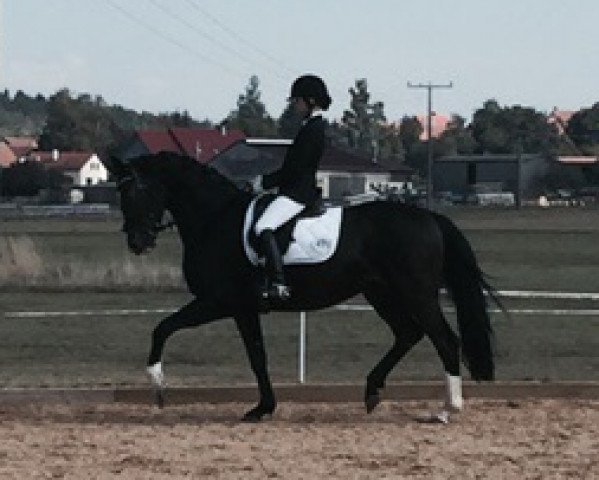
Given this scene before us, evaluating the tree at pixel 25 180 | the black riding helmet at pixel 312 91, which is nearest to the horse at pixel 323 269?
the black riding helmet at pixel 312 91

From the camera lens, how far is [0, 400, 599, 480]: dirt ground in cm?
823

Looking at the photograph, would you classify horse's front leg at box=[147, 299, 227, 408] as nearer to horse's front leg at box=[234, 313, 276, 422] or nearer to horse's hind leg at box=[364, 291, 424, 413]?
horse's front leg at box=[234, 313, 276, 422]

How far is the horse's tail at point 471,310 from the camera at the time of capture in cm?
1066

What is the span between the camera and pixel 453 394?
10.3 m

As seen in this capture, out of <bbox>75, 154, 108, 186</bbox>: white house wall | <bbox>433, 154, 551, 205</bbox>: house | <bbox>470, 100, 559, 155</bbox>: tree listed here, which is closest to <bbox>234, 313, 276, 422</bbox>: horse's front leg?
<bbox>433, 154, 551, 205</bbox>: house

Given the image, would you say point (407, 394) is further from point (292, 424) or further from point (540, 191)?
point (540, 191)

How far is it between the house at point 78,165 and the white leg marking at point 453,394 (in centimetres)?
13302

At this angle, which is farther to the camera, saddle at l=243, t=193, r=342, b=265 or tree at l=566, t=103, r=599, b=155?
tree at l=566, t=103, r=599, b=155

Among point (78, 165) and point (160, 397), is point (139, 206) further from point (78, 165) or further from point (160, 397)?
point (78, 165)

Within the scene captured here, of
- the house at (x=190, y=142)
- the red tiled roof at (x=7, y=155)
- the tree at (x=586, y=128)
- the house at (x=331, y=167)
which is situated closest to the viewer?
the house at (x=331, y=167)

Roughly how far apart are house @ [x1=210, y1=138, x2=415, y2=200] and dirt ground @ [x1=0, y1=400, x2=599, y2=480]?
86.1m

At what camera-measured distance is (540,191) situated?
128625 millimetres

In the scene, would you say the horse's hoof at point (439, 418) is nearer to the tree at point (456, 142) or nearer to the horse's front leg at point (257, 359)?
the horse's front leg at point (257, 359)

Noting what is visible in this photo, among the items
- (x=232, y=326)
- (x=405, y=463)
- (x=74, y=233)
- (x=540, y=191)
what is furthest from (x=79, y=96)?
(x=405, y=463)
